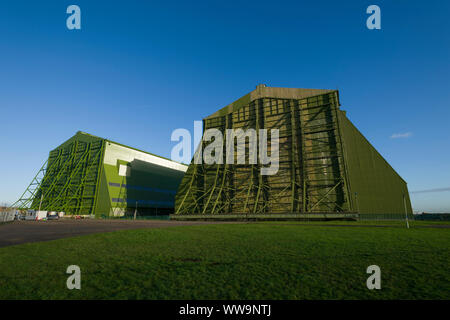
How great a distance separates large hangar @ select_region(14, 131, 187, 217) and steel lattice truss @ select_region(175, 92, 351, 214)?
23.1 meters

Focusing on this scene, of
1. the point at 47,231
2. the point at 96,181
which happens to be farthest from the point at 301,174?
the point at 96,181

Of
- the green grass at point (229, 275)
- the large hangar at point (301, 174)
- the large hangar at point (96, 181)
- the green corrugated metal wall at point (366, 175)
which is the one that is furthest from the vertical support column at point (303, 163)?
the large hangar at point (96, 181)

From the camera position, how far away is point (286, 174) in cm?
3584

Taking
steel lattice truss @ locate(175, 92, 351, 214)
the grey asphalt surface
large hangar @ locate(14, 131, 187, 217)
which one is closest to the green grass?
the grey asphalt surface

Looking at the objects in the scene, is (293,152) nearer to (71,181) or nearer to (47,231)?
(47,231)

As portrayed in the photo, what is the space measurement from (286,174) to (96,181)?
44.0 meters

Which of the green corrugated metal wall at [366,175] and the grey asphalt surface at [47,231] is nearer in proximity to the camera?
the grey asphalt surface at [47,231]

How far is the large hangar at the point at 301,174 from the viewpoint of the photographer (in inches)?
1282

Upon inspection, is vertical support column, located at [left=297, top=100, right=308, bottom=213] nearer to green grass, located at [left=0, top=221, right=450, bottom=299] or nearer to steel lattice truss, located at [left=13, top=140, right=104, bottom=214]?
green grass, located at [left=0, top=221, right=450, bottom=299]

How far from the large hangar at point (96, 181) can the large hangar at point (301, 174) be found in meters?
22.8

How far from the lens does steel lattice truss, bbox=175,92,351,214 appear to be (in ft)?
109

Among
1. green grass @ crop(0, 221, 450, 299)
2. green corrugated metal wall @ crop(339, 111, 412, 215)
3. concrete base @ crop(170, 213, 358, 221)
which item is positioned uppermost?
green corrugated metal wall @ crop(339, 111, 412, 215)

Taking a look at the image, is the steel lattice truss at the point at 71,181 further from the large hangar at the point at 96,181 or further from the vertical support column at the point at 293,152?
the vertical support column at the point at 293,152

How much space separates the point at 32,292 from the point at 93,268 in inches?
53.2
